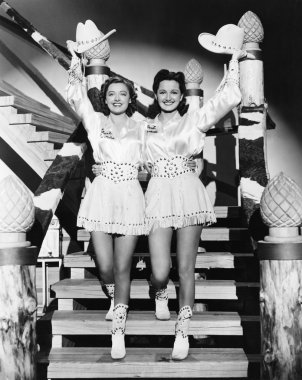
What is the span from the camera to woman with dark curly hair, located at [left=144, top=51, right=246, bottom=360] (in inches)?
128

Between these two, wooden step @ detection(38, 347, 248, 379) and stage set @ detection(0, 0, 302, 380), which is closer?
stage set @ detection(0, 0, 302, 380)

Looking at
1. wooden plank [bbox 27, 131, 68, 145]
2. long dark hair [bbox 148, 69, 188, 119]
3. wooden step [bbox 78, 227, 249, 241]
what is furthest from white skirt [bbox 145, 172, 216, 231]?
wooden plank [bbox 27, 131, 68, 145]

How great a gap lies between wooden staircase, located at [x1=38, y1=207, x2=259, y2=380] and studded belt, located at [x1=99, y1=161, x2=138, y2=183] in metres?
0.80

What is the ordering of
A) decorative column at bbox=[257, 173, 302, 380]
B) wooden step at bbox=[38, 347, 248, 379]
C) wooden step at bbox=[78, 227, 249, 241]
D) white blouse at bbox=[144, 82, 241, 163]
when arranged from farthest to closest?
wooden step at bbox=[78, 227, 249, 241] < white blouse at bbox=[144, 82, 241, 163] < wooden step at bbox=[38, 347, 248, 379] < decorative column at bbox=[257, 173, 302, 380]

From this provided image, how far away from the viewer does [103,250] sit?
11.1 feet

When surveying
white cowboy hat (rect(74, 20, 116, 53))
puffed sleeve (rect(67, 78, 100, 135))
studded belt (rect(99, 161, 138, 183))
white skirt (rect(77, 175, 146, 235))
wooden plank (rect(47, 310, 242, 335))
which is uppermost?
white cowboy hat (rect(74, 20, 116, 53))

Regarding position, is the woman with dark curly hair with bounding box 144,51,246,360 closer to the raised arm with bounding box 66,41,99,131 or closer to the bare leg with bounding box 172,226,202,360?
the bare leg with bounding box 172,226,202,360

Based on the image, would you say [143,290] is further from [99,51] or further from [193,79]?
[193,79]

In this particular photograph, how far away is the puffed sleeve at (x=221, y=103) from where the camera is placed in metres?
3.27

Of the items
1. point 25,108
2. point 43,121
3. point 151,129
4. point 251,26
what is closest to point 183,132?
point 151,129

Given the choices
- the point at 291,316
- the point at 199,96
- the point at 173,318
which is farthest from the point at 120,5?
the point at 291,316

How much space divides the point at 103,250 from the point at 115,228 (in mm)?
158

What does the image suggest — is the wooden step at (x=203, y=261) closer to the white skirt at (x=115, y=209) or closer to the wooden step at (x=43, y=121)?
the white skirt at (x=115, y=209)

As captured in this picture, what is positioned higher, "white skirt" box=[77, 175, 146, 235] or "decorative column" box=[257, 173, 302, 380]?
"white skirt" box=[77, 175, 146, 235]
